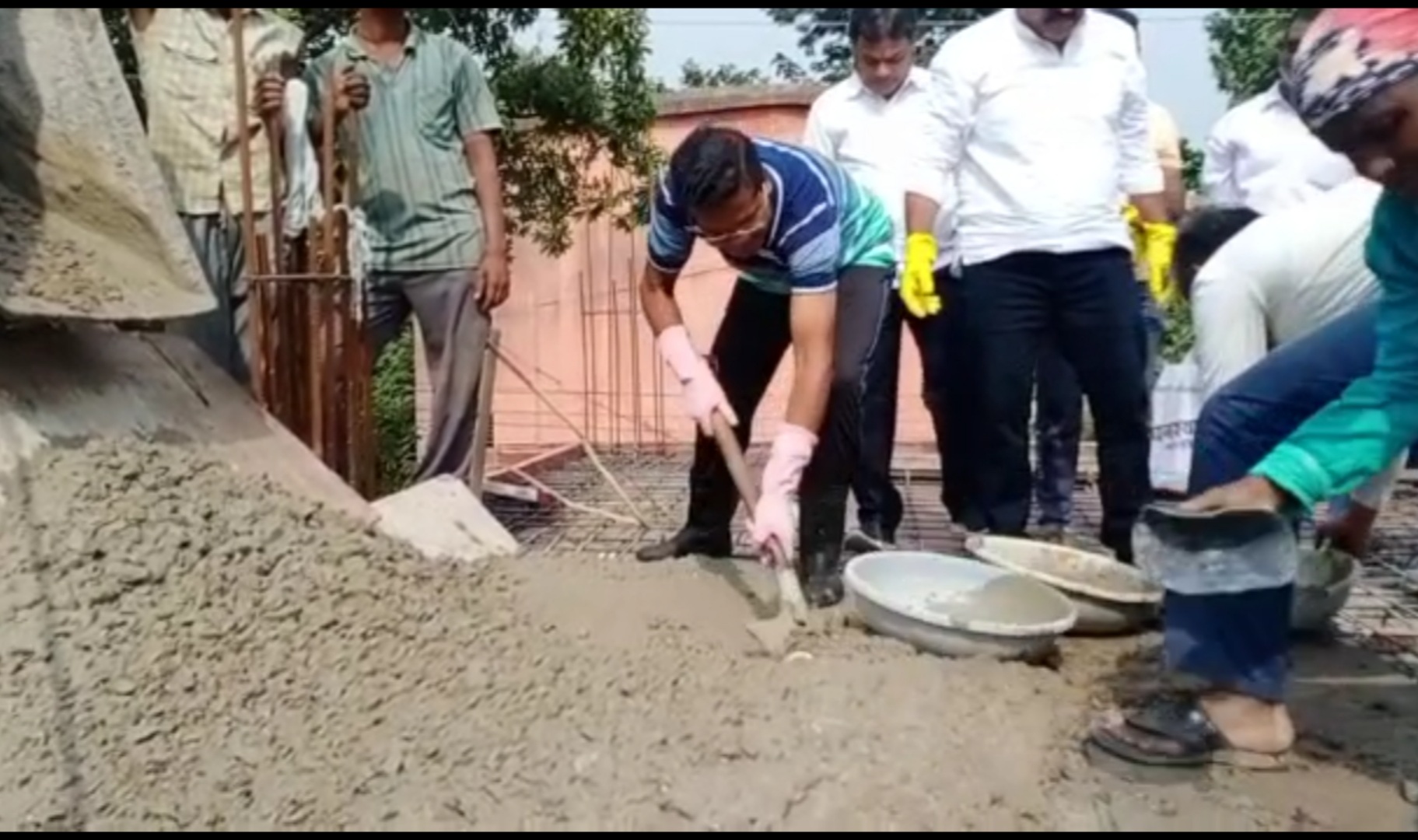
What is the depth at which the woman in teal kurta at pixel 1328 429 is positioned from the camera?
249 cm

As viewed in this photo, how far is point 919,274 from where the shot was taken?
14.8ft

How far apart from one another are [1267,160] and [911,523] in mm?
1688

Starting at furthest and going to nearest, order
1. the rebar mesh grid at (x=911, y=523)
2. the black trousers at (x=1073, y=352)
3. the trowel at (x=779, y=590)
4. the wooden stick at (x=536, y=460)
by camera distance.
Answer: the wooden stick at (x=536, y=460) → the black trousers at (x=1073, y=352) → the rebar mesh grid at (x=911, y=523) → the trowel at (x=779, y=590)

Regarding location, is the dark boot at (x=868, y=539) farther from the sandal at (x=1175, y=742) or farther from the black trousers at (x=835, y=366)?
the sandal at (x=1175, y=742)

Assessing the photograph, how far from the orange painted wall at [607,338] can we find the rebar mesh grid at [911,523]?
1.29 meters

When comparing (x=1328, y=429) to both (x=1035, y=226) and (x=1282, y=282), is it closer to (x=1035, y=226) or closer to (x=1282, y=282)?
(x=1282, y=282)

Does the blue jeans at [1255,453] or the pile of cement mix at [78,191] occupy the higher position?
the pile of cement mix at [78,191]

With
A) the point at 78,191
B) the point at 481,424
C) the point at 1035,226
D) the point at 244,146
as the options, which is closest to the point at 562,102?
the point at 481,424

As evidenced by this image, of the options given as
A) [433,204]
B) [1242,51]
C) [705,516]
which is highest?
[1242,51]

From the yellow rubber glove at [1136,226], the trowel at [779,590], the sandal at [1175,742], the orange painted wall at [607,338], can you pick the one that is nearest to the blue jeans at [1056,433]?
the yellow rubber glove at [1136,226]

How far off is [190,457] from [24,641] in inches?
28.7

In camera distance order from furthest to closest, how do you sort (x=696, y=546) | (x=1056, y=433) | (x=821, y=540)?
(x=1056, y=433)
(x=696, y=546)
(x=821, y=540)

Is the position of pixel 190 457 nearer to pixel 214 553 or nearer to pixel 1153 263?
pixel 214 553

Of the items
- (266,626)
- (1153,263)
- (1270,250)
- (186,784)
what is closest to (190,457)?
A: (266,626)
